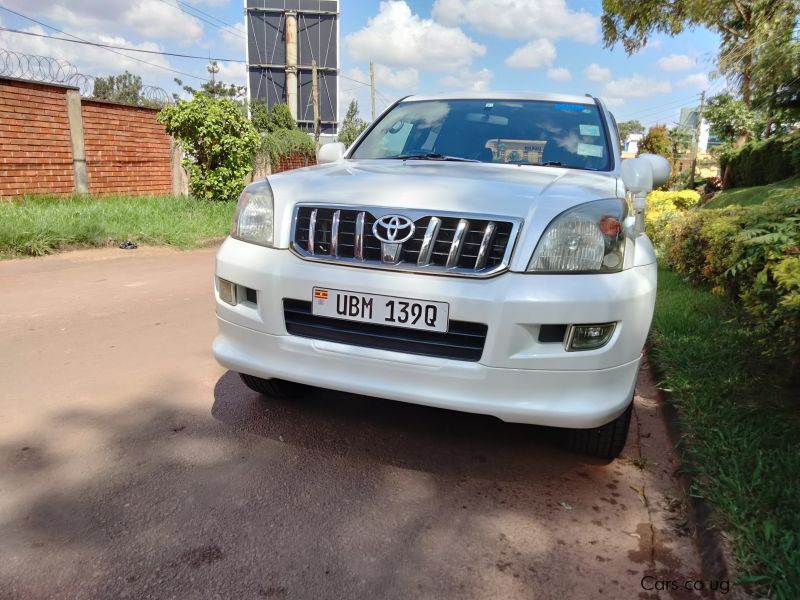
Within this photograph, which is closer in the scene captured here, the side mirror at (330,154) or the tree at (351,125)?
the side mirror at (330,154)

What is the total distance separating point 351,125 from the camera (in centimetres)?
→ 4203

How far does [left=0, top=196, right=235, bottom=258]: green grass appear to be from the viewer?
24.2 ft

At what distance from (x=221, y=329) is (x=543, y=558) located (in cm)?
164

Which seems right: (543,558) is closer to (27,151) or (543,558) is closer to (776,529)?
(776,529)

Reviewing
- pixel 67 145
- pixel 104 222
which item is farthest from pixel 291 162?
pixel 104 222

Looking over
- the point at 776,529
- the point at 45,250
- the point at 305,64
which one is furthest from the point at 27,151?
the point at 305,64

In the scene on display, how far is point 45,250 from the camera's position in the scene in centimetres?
743

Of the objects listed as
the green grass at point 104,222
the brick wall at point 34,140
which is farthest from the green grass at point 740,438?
the brick wall at point 34,140

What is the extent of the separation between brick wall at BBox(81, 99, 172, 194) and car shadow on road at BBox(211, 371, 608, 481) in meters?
9.57

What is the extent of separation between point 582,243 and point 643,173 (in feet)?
3.14

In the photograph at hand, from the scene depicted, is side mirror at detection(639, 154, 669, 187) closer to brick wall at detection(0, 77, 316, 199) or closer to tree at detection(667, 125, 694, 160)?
brick wall at detection(0, 77, 316, 199)

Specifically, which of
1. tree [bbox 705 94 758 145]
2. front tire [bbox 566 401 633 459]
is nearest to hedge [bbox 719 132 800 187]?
tree [bbox 705 94 758 145]

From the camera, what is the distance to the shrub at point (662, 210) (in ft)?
30.8

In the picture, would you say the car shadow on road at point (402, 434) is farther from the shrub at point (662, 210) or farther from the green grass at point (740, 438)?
the shrub at point (662, 210)
